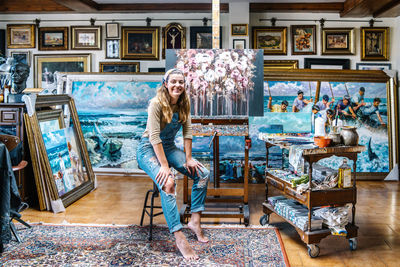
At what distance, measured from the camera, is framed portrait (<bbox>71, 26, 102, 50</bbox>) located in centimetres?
570

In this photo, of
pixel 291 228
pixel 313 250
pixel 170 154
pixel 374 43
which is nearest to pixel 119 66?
pixel 170 154

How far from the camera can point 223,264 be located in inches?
96.8

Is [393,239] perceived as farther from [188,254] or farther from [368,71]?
[368,71]

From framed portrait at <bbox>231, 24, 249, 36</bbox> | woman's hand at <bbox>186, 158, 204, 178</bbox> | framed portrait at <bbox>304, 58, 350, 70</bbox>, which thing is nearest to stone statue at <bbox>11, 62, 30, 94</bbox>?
woman's hand at <bbox>186, 158, 204, 178</bbox>

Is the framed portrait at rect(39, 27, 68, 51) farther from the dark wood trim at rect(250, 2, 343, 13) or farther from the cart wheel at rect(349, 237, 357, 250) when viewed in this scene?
the cart wheel at rect(349, 237, 357, 250)

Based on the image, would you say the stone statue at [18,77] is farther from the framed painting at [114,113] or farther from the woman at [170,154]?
the woman at [170,154]

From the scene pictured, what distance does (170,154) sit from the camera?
294 cm

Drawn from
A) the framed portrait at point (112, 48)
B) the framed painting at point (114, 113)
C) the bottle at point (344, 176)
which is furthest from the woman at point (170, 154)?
the framed portrait at point (112, 48)

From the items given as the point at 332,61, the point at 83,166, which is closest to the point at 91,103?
the point at 83,166

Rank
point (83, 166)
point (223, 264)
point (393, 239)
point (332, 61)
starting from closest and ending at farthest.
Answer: point (223, 264)
point (393, 239)
point (83, 166)
point (332, 61)

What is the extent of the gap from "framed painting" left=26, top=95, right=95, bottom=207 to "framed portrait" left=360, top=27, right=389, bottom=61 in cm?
430

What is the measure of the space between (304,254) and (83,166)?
2.88 m

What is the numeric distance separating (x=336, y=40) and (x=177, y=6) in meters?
2.48

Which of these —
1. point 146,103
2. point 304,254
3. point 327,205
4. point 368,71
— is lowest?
point 304,254
